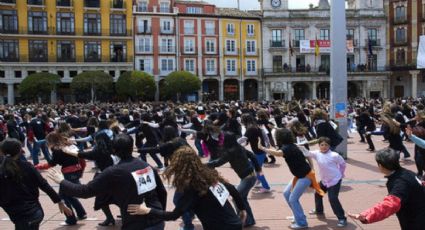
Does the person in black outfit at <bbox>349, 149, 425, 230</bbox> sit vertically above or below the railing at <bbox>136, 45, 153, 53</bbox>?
below

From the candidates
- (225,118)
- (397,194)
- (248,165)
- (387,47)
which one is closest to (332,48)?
(225,118)

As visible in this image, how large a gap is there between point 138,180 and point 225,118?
465 inches

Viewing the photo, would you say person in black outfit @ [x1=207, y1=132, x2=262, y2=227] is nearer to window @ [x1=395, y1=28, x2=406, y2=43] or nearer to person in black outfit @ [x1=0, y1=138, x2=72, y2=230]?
person in black outfit @ [x1=0, y1=138, x2=72, y2=230]

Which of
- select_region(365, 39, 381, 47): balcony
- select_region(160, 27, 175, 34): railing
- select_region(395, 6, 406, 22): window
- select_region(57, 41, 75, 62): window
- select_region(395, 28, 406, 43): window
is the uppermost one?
select_region(395, 6, 406, 22): window

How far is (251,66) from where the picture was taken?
194 feet

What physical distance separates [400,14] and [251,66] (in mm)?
19392

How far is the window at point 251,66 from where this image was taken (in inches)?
2326

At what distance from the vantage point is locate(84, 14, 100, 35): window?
5412 cm

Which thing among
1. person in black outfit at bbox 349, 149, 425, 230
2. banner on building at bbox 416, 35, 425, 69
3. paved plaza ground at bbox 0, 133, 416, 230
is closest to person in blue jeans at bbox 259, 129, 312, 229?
paved plaza ground at bbox 0, 133, 416, 230

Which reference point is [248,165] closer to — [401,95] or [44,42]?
[44,42]

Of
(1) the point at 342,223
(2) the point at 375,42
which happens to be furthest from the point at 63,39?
(1) the point at 342,223

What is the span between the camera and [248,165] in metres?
7.25

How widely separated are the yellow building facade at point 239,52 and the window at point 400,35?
17066mm

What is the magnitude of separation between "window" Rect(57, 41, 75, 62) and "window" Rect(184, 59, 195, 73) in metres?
13.2
